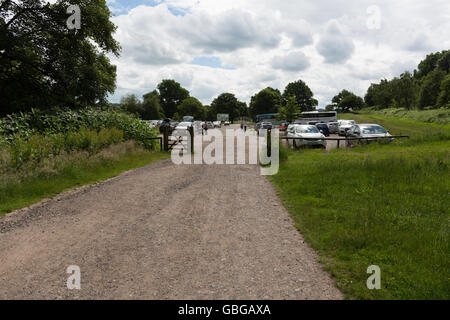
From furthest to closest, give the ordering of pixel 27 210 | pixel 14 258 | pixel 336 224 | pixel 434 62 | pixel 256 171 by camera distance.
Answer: pixel 434 62, pixel 256 171, pixel 27 210, pixel 336 224, pixel 14 258

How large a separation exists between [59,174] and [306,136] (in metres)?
15.4

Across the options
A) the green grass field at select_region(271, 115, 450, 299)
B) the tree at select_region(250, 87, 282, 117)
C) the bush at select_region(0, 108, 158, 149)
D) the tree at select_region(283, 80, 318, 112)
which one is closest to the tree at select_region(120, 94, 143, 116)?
the tree at select_region(250, 87, 282, 117)

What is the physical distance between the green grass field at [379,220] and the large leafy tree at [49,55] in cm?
1433

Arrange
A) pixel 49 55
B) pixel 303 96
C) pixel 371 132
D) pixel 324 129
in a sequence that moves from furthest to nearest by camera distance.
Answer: pixel 303 96 → pixel 324 129 → pixel 371 132 → pixel 49 55

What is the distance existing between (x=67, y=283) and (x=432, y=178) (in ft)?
32.7

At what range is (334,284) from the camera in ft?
12.8

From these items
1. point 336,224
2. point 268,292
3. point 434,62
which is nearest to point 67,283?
point 268,292

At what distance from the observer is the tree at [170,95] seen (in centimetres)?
11694

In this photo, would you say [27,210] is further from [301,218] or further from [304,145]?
[304,145]

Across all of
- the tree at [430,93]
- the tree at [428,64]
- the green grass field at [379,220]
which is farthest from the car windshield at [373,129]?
the tree at [428,64]

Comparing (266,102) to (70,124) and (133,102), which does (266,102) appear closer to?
(133,102)

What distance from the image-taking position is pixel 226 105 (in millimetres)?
129125

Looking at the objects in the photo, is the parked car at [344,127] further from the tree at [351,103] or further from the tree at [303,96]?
the tree at [351,103]

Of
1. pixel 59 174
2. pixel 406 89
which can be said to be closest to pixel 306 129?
pixel 59 174
